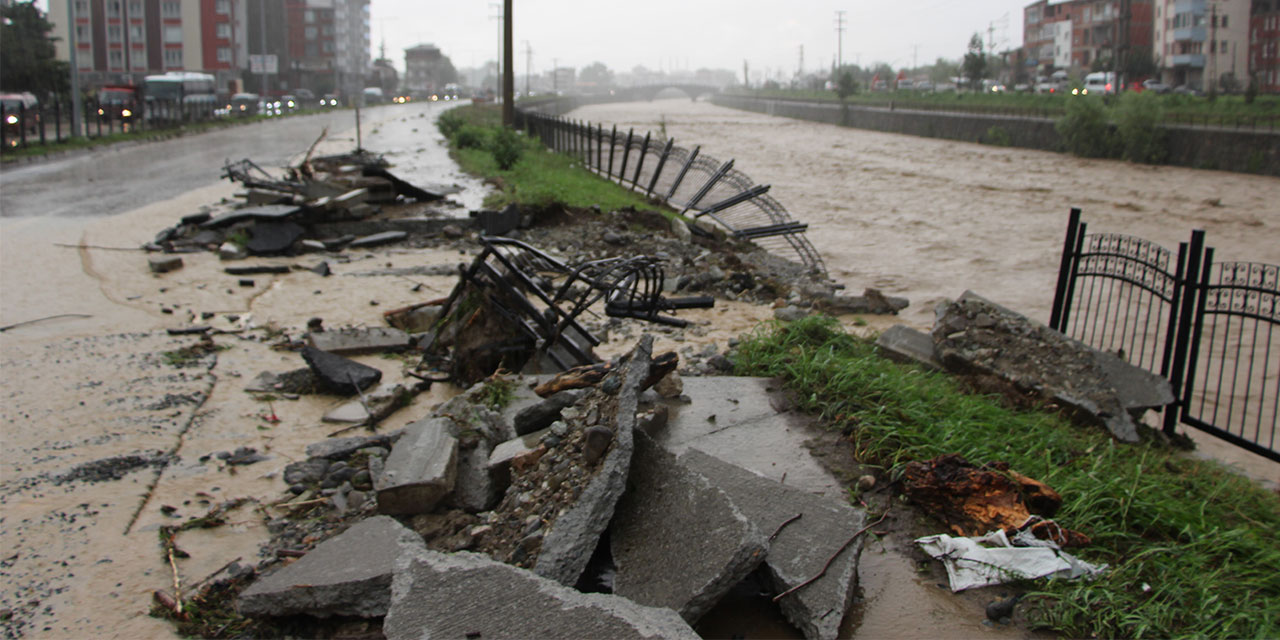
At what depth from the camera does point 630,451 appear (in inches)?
A: 134

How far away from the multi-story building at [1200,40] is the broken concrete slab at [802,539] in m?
58.4

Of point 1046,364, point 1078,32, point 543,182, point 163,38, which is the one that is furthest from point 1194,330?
point 1078,32

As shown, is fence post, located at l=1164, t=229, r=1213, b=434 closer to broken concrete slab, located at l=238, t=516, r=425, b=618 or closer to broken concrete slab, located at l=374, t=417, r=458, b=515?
broken concrete slab, located at l=374, t=417, r=458, b=515

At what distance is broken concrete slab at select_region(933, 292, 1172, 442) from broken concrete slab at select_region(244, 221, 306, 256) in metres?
7.88

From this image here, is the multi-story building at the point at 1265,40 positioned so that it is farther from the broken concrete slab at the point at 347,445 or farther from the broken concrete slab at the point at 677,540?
the broken concrete slab at the point at 677,540

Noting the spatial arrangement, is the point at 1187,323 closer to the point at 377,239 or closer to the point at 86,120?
the point at 377,239

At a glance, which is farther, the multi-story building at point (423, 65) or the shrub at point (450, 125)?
the multi-story building at point (423, 65)

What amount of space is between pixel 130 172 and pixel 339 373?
16.6 metres

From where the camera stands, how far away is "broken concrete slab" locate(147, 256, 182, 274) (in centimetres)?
984

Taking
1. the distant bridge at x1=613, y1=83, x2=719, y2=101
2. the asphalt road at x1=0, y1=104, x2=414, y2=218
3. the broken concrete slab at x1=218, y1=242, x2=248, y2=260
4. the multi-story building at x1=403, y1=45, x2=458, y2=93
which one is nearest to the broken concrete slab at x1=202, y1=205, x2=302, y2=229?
the broken concrete slab at x1=218, y1=242, x2=248, y2=260

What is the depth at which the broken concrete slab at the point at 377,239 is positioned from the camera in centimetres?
1175

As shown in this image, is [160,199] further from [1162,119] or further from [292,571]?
[1162,119]

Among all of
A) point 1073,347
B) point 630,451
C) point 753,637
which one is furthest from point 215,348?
point 1073,347

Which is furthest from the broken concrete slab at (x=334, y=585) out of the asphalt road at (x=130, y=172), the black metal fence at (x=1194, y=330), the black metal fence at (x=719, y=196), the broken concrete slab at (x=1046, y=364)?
the asphalt road at (x=130, y=172)
